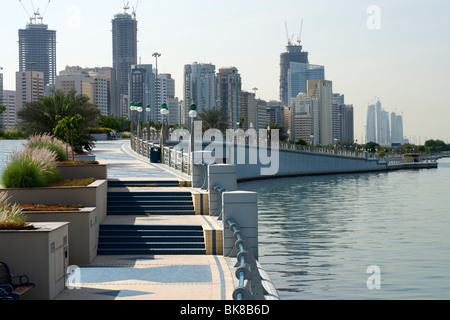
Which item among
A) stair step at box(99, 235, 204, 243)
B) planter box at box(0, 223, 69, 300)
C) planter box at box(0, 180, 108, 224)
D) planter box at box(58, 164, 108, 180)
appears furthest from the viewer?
planter box at box(58, 164, 108, 180)

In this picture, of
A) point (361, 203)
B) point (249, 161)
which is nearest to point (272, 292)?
point (361, 203)

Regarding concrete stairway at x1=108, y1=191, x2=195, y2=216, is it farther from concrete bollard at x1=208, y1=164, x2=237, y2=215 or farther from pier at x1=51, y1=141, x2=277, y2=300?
concrete bollard at x1=208, y1=164, x2=237, y2=215

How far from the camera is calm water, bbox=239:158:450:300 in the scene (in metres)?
18.1

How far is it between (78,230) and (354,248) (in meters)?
14.6

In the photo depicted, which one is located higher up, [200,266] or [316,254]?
[200,266]

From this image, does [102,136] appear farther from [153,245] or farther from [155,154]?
[153,245]

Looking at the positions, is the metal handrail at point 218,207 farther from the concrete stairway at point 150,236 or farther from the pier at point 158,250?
the concrete stairway at point 150,236

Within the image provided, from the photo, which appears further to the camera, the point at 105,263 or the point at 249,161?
the point at 249,161

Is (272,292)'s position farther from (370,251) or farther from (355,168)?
(355,168)

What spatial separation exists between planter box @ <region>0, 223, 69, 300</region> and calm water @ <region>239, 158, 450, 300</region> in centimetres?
815

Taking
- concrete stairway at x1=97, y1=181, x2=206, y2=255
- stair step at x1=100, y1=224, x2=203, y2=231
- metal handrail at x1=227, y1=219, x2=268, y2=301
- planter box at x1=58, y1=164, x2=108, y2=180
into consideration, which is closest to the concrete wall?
planter box at x1=58, y1=164, x2=108, y2=180
